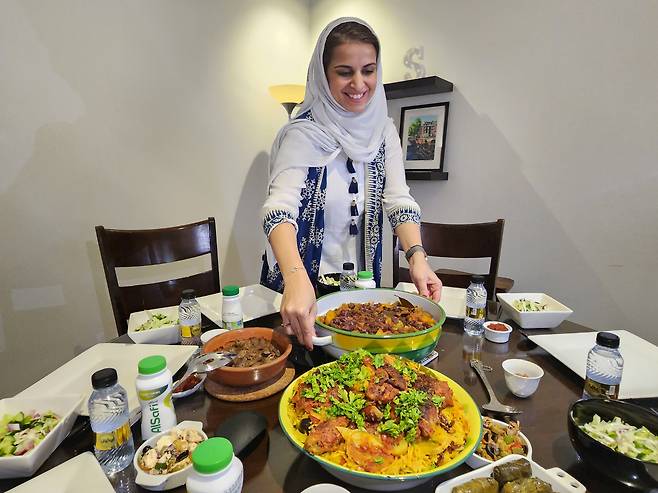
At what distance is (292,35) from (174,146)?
1546 millimetres

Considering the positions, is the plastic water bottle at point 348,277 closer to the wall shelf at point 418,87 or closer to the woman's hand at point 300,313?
the woman's hand at point 300,313

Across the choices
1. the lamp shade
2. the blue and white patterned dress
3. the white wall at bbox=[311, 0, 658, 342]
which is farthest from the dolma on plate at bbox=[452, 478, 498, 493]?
the lamp shade

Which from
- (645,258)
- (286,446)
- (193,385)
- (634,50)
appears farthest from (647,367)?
(634,50)

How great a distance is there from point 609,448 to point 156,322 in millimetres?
1184

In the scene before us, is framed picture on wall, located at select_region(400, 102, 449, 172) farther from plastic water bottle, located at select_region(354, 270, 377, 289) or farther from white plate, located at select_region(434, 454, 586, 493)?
white plate, located at select_region(434, 454, 586, 493)

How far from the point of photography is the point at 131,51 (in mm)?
2193

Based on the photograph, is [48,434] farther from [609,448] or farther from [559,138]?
[559,138]

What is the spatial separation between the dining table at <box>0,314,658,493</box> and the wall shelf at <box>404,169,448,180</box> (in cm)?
171

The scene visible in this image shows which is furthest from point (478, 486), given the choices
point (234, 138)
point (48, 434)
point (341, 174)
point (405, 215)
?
point (234, 138)

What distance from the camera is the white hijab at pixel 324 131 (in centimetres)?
151

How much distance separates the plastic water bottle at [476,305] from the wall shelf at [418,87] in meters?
1.81

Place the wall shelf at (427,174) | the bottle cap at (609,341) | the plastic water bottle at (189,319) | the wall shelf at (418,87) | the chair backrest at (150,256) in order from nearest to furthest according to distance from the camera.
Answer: the bottle cap at (609,341), the plastic water bottle at (189,319), the chair backrest at (150,256), the wall shelf at (418,87), the wall shelf at (427,174)

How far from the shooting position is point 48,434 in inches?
25.8

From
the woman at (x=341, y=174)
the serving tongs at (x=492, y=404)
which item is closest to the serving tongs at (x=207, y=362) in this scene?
the woman at (x=341, y=174)
